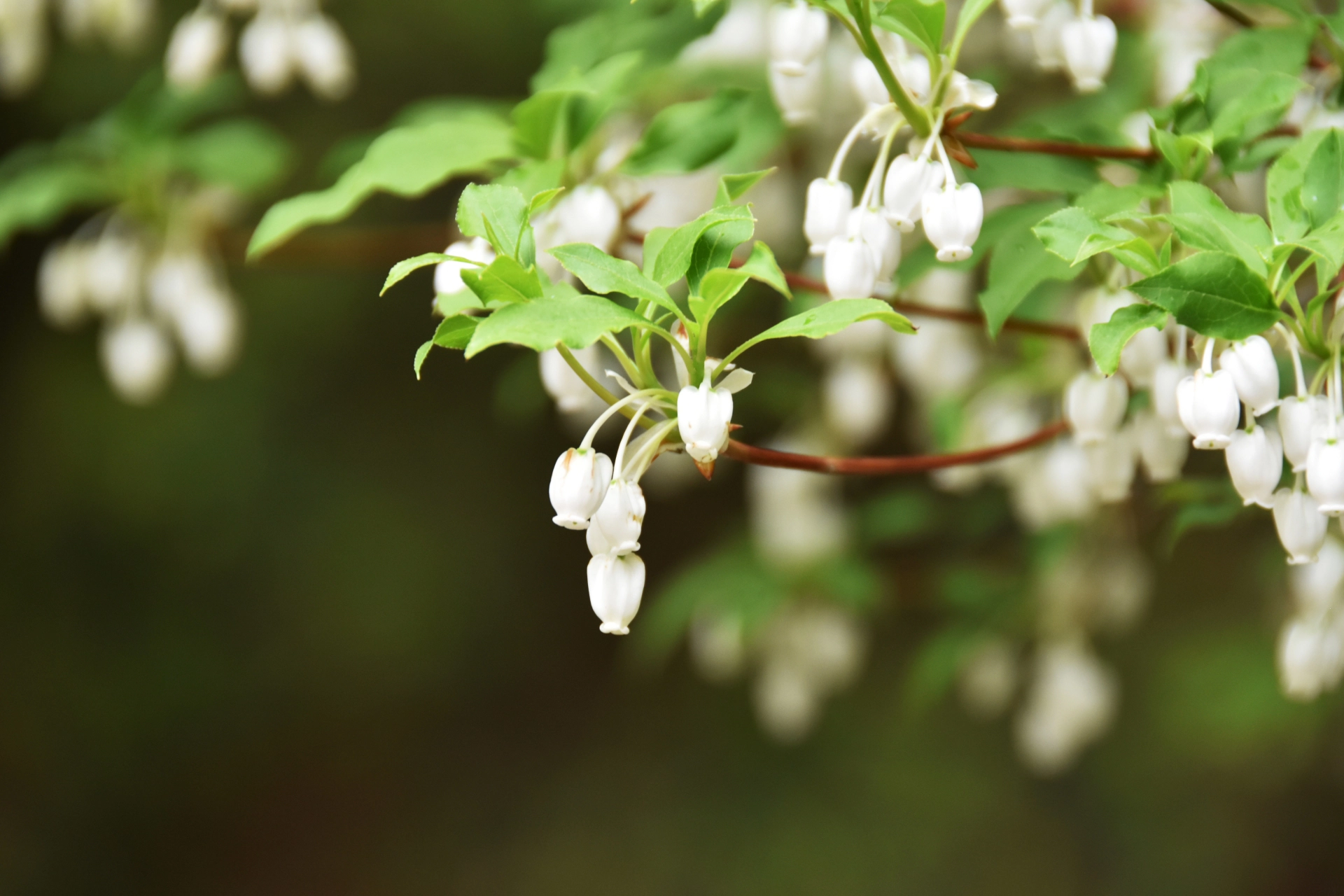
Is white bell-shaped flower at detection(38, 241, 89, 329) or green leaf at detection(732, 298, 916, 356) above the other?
green leaf at detection(732, 298, 916, 356)

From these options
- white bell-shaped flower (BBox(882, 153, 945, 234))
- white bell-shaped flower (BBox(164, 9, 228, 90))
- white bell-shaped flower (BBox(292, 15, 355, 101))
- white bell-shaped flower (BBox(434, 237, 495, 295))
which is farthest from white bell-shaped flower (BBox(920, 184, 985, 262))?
white bell-shaped flower (BBox(164, 9, 228, 90))

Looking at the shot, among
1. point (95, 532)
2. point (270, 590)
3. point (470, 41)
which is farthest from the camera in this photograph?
point (270, 590)

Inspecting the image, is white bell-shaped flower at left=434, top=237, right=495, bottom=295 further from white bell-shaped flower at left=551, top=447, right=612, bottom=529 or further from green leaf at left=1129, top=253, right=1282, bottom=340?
green leaf at left=1129, top=253, right=1282, bottom=340

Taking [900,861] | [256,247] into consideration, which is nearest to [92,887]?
[900,861]

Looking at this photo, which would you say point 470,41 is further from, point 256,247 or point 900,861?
point 900,861

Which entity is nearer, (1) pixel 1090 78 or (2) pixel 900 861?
(1) pixel 1090 78

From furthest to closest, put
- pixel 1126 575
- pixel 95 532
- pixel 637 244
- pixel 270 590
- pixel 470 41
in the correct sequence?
1. pixel 270 590
2. pixel 95 532
3. pixel 470 41
4. pixel 1126 575
5. pixel 637 244

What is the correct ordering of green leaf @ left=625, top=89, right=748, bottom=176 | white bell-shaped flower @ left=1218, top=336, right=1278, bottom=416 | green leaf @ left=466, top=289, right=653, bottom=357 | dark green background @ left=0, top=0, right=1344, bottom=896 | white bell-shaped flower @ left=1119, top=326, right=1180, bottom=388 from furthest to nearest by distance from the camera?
dark green background @ left=0, top=0, right=1344, bottom=896 → green leaf @ left=625, top=89, right=748, bottom=176 → white bell-shaped flower @ left=1119, top=326, right=1180, bottom=388 → white bell-shaped flower @ left=1218, top=336, right=1278, bottom=416 → green leaf @ left=466, top=289, right=653, bottom=357

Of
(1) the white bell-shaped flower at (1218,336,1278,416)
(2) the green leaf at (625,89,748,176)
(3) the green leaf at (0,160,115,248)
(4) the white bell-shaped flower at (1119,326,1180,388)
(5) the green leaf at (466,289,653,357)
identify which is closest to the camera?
(5) the green leaf at (466,289,653,357)
